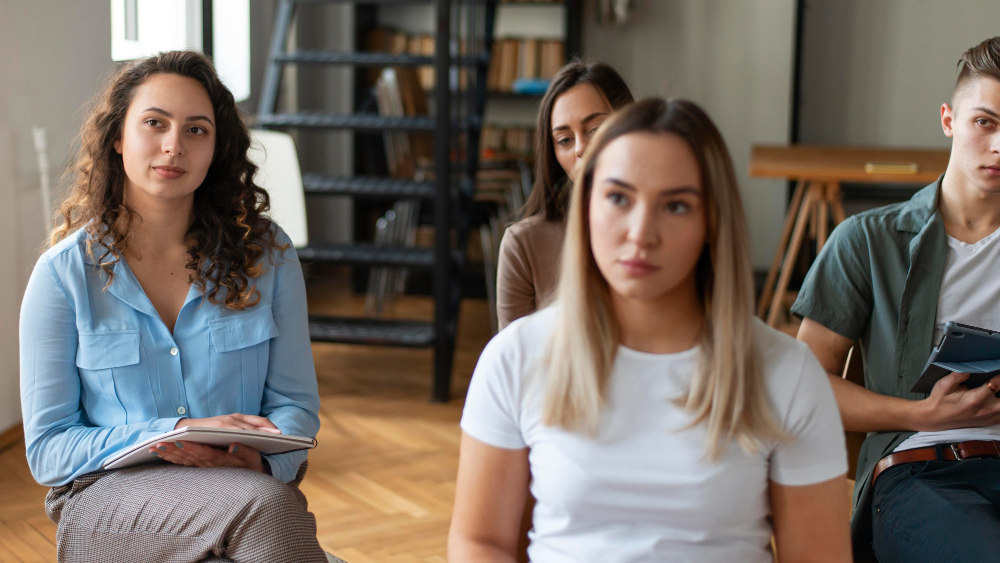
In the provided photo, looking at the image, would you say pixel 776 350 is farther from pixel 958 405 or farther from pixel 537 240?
pixel 537 240

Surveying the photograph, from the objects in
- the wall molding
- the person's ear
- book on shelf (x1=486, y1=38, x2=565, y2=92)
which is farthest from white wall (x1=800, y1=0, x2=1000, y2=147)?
the wall molding

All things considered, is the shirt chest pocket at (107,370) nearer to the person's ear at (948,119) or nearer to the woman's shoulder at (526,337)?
the woman's shoulder at (526,337)

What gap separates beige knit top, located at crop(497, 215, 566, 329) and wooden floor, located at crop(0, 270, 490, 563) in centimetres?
83

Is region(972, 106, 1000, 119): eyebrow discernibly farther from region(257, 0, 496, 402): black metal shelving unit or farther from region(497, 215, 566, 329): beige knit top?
region(257, 0, 496, 402): black metal shelving unit

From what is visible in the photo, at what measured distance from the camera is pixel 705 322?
115 centimetres

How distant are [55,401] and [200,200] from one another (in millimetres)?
441


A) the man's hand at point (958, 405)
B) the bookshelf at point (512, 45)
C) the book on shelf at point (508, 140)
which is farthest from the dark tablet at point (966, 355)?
the book on shelf at point (508, 140)

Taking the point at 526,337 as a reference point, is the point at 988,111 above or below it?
above

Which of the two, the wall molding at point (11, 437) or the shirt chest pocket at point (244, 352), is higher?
the shirt chest pocket at point (244, 352)

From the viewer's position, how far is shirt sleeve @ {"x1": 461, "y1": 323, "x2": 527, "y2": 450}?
3.84 feet

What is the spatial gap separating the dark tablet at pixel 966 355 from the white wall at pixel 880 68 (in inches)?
159

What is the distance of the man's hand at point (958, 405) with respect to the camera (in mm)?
1514

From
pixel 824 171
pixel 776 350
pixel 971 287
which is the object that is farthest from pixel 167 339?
pixel 824 171

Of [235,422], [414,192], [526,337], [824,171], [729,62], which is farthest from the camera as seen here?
[729,62]
